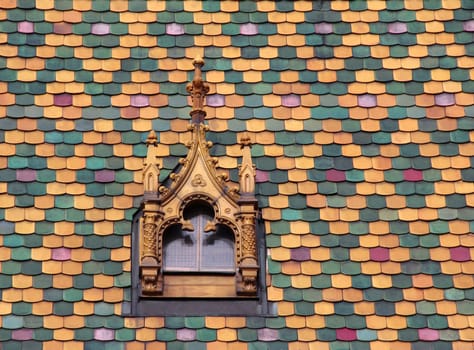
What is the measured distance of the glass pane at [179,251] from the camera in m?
18.8

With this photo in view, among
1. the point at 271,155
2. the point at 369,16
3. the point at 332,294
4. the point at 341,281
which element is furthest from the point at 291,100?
the point at 332,294

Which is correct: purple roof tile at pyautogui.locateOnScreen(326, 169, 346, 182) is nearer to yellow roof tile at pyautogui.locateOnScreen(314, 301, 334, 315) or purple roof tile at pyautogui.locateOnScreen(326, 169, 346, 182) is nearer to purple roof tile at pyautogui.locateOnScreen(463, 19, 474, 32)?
yellow roof tile at pyautogui.locateOnScreen(314, 301, 334, 315)

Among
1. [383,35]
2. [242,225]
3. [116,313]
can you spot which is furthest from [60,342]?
[383,35]

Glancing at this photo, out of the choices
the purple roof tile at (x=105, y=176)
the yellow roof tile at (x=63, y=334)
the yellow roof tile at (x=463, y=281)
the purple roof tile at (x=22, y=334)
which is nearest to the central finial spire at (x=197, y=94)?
the purple roof tile at (x=105, y=176)

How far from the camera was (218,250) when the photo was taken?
61.9 ft

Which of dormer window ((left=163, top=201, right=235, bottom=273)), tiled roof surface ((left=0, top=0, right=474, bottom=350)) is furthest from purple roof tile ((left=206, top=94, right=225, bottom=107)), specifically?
dormer window ((left=163, top=201, right=235, bottom=273))

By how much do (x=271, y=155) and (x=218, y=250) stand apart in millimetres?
1557

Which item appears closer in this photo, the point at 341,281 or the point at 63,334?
the point at 63,334

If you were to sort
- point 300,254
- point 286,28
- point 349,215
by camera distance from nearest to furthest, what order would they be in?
1. point 300,254
2. point 349,215
3. point 286,28

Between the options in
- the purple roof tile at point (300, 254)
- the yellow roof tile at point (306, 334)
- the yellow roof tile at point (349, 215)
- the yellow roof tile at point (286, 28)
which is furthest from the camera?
the yellow roof tile at point (286, 28)

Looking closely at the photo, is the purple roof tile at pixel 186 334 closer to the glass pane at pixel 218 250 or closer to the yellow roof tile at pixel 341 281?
the glass pane at pixel 218 250

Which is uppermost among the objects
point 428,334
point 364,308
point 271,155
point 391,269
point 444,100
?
point 444,100

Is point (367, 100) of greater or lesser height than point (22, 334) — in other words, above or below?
above

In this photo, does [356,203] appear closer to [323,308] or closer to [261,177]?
[261,177]
